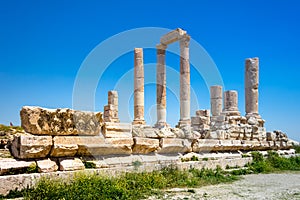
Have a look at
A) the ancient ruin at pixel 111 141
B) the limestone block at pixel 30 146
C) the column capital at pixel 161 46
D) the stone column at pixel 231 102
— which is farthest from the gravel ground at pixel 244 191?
the column capital at pixel 161 46

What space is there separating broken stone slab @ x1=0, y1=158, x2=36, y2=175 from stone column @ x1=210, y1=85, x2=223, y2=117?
17.2 m

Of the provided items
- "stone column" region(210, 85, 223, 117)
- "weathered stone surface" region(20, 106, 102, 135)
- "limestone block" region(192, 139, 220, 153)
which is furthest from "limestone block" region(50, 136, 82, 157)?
"stone column" region(210, 85, 223, 117)

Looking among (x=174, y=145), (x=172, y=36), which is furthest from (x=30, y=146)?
(x=172, y=36)

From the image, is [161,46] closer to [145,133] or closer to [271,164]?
[271,164]

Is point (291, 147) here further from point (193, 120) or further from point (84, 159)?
point (84, 159)

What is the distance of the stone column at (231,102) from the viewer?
1898 cm

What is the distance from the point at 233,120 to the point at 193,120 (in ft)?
8.82

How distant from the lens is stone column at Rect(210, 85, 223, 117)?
22.2 m

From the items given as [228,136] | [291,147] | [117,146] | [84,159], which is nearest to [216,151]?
[228,136]

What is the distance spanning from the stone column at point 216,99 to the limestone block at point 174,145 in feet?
39.4

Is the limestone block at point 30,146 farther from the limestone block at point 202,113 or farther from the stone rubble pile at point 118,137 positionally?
the limestone block at point 202,113

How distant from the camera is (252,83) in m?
19.1

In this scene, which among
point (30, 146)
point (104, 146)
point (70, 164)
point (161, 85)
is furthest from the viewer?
point (161, 85)

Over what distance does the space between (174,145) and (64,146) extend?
12.9ft
